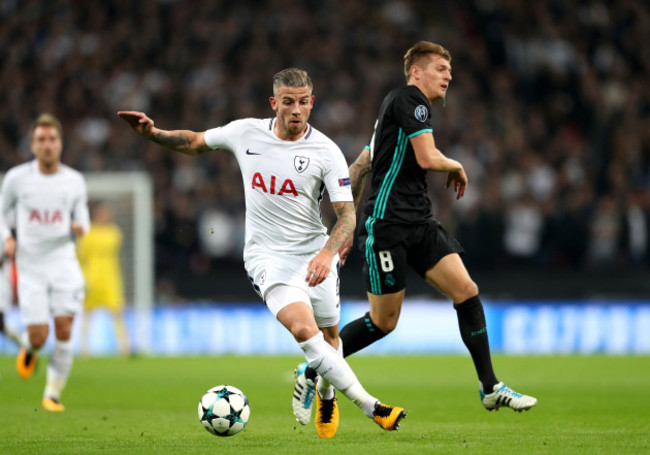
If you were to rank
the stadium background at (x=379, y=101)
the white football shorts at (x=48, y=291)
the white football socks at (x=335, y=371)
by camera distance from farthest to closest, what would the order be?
1. the stadium background at (x=379, y=101)
2. the white football shorts at (x=48, y=291)
3. the white football socks at (x=335, y=371)

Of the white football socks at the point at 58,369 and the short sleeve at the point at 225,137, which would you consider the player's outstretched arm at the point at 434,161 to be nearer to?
the short sleeve at the point at 225,137

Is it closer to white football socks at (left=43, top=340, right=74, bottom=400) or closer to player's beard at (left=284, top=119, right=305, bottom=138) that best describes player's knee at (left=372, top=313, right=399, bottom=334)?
player's beard at (left=284, top=119, right=305, bottom=138)

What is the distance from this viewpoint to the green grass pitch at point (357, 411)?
20.7 ft

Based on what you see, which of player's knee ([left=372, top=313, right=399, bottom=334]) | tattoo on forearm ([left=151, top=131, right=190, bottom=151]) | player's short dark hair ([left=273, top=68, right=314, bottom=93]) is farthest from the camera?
player's knee ([left=372, top=313, right=399, bottom=334])

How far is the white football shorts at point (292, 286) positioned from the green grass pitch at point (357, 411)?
82 centimetres

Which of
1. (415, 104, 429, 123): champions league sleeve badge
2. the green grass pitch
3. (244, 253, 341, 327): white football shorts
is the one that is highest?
(415, 104, 429, 123): champions league sleeve badge

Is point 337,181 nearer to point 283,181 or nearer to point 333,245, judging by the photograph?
point 283,181

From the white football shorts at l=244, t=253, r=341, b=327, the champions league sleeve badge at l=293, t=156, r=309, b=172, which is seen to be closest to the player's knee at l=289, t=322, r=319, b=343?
the white football shorts at l=244, t=253, r=341, b=327

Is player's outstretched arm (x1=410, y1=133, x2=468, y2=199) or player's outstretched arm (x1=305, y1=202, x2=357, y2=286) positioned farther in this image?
player's outstretched arm (x1=410, y1=133, x2=468, y2=199)

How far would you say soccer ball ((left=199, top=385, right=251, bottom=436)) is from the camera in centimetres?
672

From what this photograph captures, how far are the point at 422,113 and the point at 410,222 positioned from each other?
29.7 inches

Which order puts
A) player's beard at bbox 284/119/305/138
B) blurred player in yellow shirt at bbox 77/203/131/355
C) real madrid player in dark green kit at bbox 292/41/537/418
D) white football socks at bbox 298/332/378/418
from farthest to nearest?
blurred player in yellow shirt at bbox 77/203/131/355, real madrid player in dark green kit at bbox 292/41/537/418, player's beard at bbox 284/119/305/138, white football socks at bbox 298/332/378/418

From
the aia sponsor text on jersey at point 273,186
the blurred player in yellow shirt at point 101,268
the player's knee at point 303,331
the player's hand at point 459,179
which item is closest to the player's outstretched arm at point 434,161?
the player's hand at point 459,179

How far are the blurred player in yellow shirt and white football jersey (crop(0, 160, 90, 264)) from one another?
278 inches
